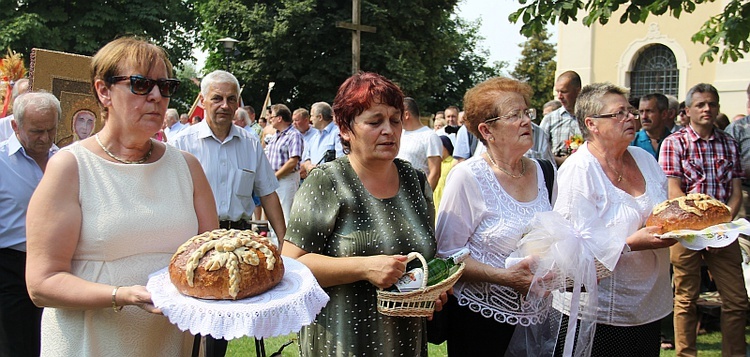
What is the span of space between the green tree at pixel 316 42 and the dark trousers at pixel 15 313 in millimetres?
24019

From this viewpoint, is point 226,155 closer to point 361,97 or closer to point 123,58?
point 361,97

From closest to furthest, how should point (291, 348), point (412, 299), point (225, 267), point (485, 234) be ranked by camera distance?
point (225, 267) → point (412, 299) → point (485, 234) → point (291, 348)

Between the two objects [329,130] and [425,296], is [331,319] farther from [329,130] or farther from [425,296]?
[329,130]

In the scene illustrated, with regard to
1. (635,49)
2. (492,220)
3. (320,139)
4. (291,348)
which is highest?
(635,49)

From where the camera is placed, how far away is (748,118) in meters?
6.42

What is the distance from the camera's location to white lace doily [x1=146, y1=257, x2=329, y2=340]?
6.93 feet

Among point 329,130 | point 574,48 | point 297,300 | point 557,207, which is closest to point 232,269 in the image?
point 297,300

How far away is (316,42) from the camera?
2897 centimetres

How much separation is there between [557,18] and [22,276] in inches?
211

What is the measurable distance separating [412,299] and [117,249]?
45.9 inches

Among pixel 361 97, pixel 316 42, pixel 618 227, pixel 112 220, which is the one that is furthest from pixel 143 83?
pixel 316 42

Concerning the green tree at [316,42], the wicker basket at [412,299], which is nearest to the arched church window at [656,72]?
the green tree at [316,42]

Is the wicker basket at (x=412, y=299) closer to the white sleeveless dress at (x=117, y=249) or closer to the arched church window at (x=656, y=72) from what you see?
the white sleeveless dress at (x=117, y=249)

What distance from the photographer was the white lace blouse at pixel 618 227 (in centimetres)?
372
